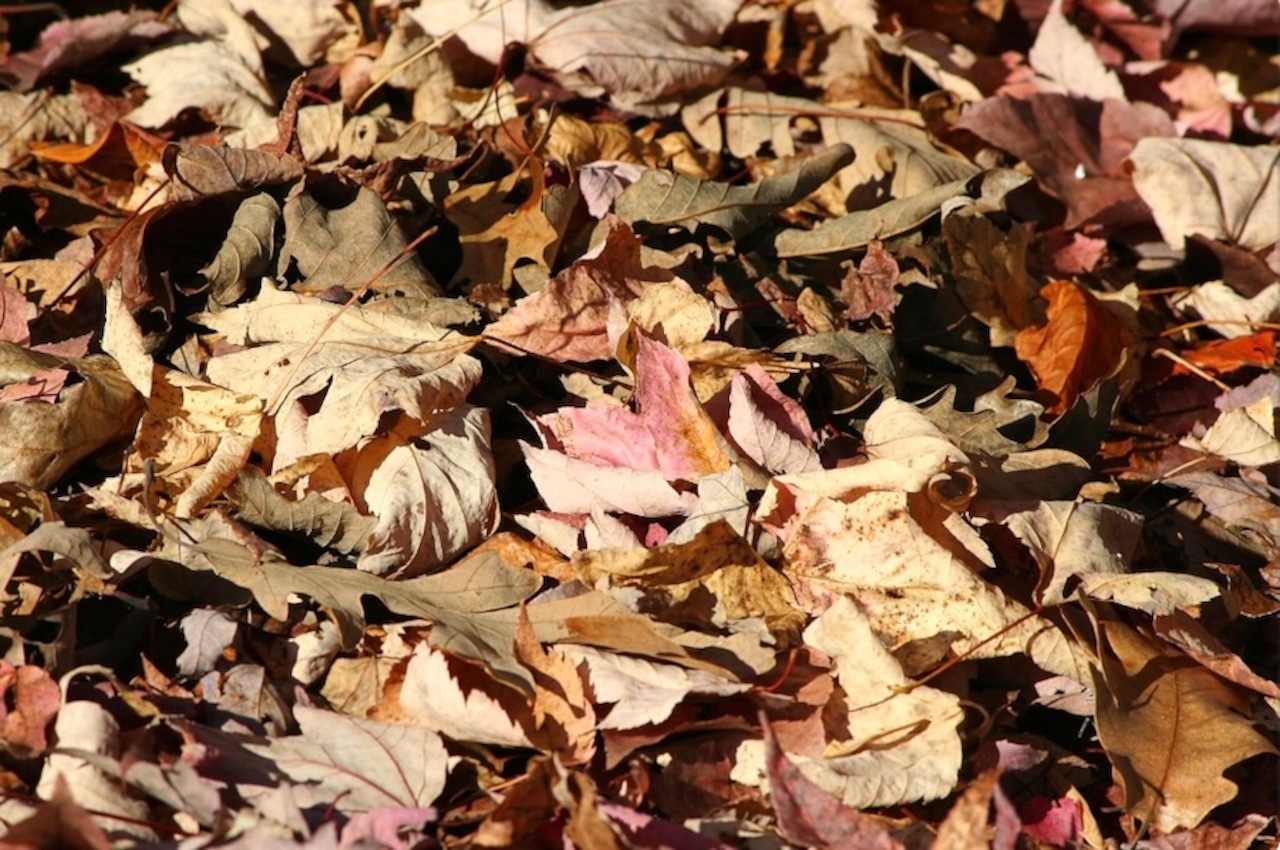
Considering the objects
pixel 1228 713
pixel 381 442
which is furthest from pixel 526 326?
pixel 1228 713

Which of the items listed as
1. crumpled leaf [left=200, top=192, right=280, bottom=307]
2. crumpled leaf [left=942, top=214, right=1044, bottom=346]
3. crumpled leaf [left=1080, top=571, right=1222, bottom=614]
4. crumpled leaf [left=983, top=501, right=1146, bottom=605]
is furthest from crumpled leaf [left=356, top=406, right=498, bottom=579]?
crumpled leaf [left=942, top=214, right=1044, bottom=346]

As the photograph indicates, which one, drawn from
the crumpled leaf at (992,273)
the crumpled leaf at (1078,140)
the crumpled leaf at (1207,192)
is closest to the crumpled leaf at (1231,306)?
the crumpled leaf at (1207,192)


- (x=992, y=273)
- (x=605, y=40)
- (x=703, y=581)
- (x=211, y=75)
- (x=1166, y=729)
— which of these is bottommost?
(x=1166, y=729)

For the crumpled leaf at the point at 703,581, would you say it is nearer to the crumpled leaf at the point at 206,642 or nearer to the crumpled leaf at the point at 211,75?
the crumpled leaf at the point at 206,642

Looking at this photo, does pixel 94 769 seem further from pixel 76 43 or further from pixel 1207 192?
pixel 1207 192

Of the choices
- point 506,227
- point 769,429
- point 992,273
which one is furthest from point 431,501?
point 992,273

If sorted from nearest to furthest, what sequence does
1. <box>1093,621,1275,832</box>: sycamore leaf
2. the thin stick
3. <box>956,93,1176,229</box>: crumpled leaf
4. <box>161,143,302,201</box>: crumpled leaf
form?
1. <box>1093,621,1275,832</box>: sycamore leaf
2. the thin stick
3. <box>161,143,302,201</box>: crumpled leaf
4. <box>956,93,1176,229</box>: crumpled leaf

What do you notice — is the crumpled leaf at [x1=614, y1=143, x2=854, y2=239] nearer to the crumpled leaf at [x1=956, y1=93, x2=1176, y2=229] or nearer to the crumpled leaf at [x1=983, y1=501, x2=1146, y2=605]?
the crumpled leaf at [x1=956, y1=93, x2=1176, y2=229]
